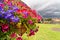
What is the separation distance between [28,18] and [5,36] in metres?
0.49

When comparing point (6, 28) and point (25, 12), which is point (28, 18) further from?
point (6, 28)

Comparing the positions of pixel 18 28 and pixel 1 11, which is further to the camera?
pixel 18 28

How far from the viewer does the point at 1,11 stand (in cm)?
329

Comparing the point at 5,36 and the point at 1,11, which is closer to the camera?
the point at 1,11

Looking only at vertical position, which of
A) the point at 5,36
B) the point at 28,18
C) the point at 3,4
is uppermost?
the point at 3,4

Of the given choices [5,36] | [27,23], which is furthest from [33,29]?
[5,36]

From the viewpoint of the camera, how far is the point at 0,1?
376cm

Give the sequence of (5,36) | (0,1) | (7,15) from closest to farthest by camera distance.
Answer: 1. (7,15)
2. (5,36)
3. (0,1)

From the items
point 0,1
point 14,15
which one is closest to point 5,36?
point 14,15

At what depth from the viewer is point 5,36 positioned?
3.52 meters

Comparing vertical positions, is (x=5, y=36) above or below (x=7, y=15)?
below

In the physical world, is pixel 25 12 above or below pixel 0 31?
above

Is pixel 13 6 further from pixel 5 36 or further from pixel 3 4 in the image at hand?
pixel 5 36

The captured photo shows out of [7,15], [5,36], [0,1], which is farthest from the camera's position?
[0,1]
